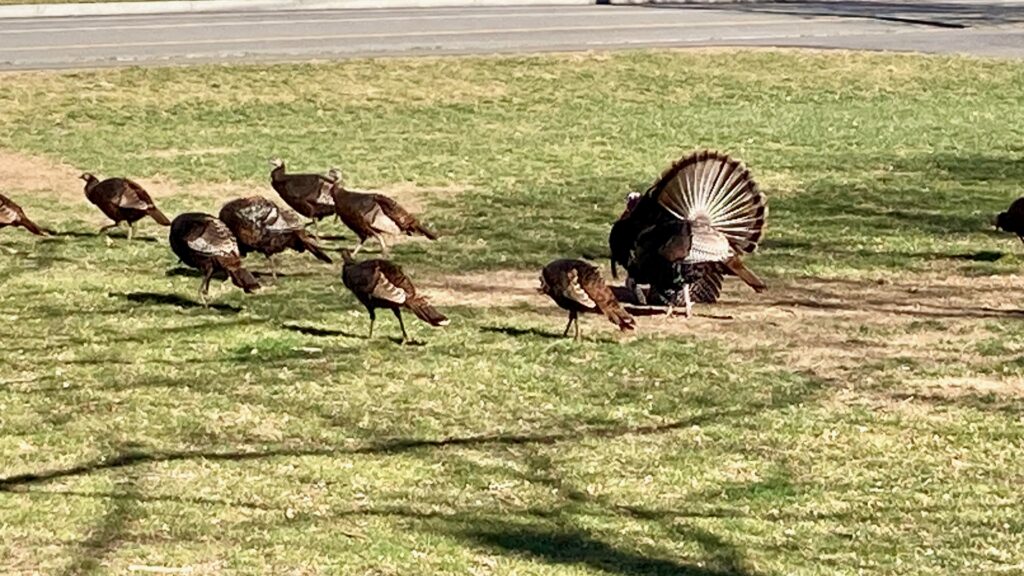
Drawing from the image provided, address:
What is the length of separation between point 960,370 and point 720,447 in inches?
77.0

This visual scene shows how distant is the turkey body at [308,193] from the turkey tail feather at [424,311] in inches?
113

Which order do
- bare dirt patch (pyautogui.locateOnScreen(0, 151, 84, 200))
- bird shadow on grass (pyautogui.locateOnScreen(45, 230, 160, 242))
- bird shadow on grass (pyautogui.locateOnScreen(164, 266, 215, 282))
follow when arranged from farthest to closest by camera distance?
bare dirt patch (pyautogui.locateOnScreen(0, 151, 84, 200)) < bird shadow on grass (pyautogui.locateOnScreen(45, 230, 160, 242)) < bird shadow on grass (pyautogui.locateOnScreen(164, 266, 215, 282))

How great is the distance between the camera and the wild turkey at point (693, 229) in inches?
396

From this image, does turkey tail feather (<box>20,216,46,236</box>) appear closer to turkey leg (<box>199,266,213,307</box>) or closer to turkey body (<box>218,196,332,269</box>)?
turkey body (<box>218,196,332,269</box>)

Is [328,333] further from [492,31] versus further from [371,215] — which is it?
[492,31]

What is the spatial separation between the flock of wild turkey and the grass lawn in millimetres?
239

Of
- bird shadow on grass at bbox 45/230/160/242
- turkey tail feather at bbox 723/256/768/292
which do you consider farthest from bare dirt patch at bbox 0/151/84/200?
turkey tail feather at bbox 723/256/768/292

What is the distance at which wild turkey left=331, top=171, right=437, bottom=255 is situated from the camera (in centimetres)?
1162

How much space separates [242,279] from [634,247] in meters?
2.19

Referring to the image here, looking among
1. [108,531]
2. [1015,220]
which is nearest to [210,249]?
[108,531]

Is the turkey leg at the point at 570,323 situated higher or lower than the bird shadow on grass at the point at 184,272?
higher

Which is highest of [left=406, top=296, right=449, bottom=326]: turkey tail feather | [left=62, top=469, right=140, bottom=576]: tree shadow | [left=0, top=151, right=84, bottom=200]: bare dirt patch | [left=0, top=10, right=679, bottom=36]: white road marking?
[left=62, top=469, right=140, bottom=576]: tree shadow

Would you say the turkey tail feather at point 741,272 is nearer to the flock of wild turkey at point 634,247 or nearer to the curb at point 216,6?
the flock of wild turkey at point 634,247

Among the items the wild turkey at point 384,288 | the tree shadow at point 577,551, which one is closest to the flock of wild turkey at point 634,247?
the wild turkey at point 384,288
